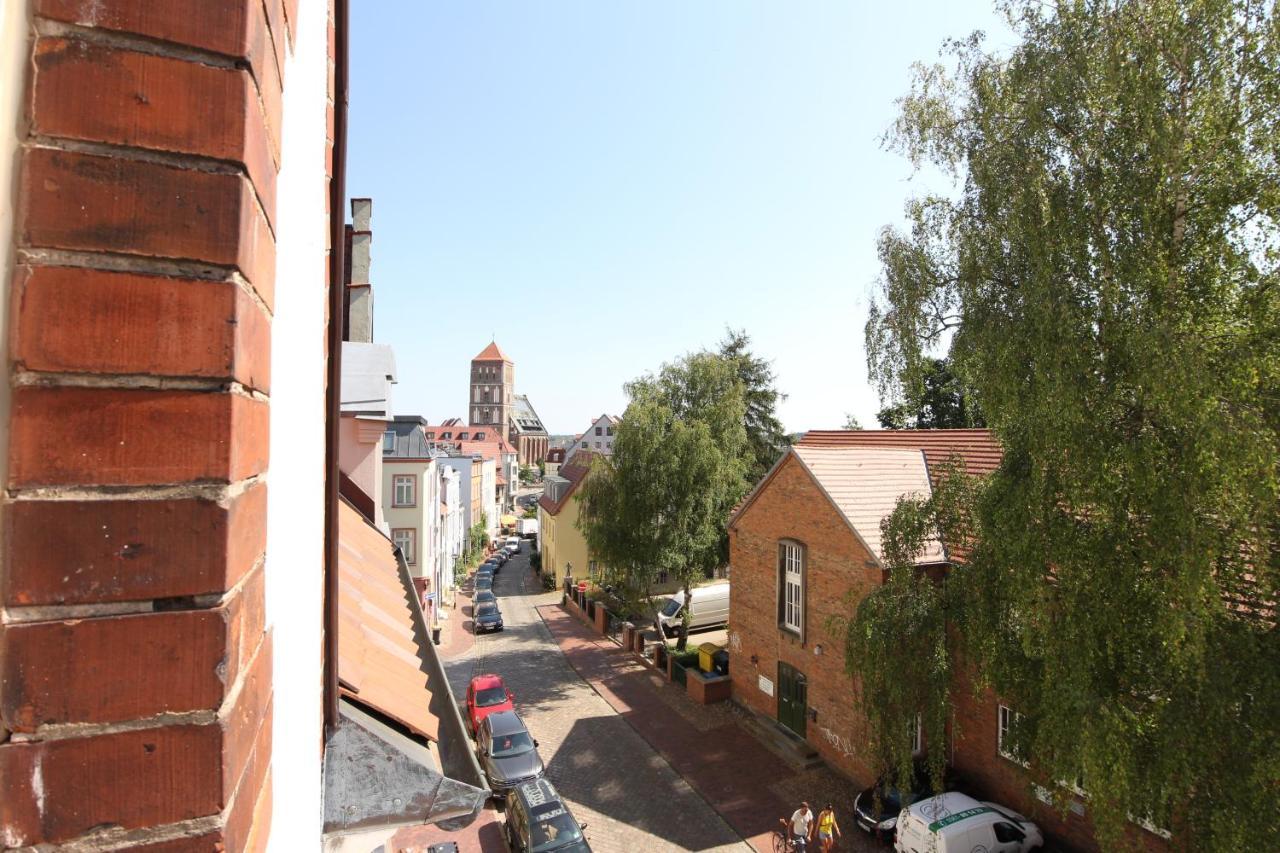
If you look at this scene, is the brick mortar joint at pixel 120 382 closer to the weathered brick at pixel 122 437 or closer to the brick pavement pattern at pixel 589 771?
the weathered brick at pixel 122 437

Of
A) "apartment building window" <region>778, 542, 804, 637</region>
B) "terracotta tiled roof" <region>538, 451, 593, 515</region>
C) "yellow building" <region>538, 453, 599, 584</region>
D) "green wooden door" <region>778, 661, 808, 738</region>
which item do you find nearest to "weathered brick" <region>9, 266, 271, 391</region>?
"apartment building window" <region>778, 542, 804, 637</region>

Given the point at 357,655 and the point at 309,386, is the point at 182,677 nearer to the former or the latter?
the point at 309,386

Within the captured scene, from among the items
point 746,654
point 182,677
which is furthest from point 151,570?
point 746,654

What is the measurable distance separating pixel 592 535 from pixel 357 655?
69.9ft

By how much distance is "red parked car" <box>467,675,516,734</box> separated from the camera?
17120 millimetres

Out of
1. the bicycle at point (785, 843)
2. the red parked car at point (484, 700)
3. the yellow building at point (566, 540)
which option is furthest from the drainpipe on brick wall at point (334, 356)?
the yellow building at point (566, 540)

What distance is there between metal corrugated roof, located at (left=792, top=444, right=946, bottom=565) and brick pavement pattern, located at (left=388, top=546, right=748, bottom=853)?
6.91 m

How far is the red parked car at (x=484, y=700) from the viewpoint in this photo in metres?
17.1

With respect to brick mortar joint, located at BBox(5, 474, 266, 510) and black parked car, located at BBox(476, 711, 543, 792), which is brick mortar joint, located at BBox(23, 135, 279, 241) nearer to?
brick mortar joint, located at BBox(5, 474, 266, 510)

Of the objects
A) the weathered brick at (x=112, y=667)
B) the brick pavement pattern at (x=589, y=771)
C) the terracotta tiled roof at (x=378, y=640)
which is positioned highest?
the weathered brick at (x=112, y=667)

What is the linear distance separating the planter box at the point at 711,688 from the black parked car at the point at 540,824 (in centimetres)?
773

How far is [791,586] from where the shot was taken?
54.5ft

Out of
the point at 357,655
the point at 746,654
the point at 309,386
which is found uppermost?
the point at 309,386

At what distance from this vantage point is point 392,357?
8.03m
